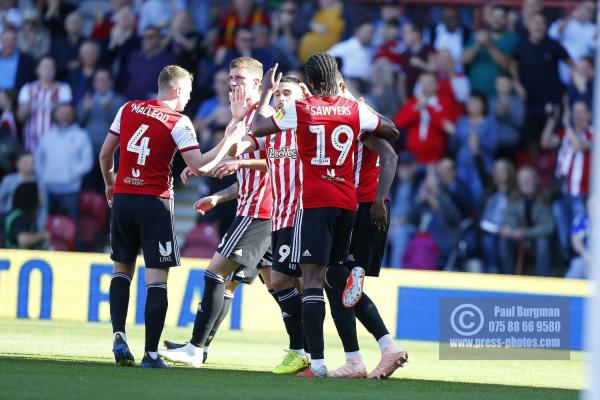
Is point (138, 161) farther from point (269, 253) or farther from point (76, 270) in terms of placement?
point (76, 270)

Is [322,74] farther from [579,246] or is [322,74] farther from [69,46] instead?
[69,46]

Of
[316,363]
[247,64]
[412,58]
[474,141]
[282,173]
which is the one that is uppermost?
[412,58]

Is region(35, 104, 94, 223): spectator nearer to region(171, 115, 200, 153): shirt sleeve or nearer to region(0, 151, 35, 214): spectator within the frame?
region(0, 151, 35, 214): spectator

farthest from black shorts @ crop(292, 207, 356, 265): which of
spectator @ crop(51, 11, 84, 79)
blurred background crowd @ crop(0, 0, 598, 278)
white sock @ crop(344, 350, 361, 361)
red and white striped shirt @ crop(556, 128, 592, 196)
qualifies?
spectator @ crop(51, 11, 84, 79)

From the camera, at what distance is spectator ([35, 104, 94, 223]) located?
16797mm

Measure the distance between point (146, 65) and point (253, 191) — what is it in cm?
831

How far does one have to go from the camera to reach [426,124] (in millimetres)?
16594

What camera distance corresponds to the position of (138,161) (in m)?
8.81

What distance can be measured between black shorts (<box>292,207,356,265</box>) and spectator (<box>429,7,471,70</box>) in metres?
9.27

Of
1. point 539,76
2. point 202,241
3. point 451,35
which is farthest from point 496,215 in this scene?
point 202,241

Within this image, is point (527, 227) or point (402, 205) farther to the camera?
point (402, 205)

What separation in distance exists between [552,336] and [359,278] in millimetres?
4458

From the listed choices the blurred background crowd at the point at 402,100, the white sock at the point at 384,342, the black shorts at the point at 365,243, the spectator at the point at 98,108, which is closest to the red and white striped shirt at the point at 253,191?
the black shorts at the point at 365,243

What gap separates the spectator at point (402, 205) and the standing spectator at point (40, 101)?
4.91 meters
